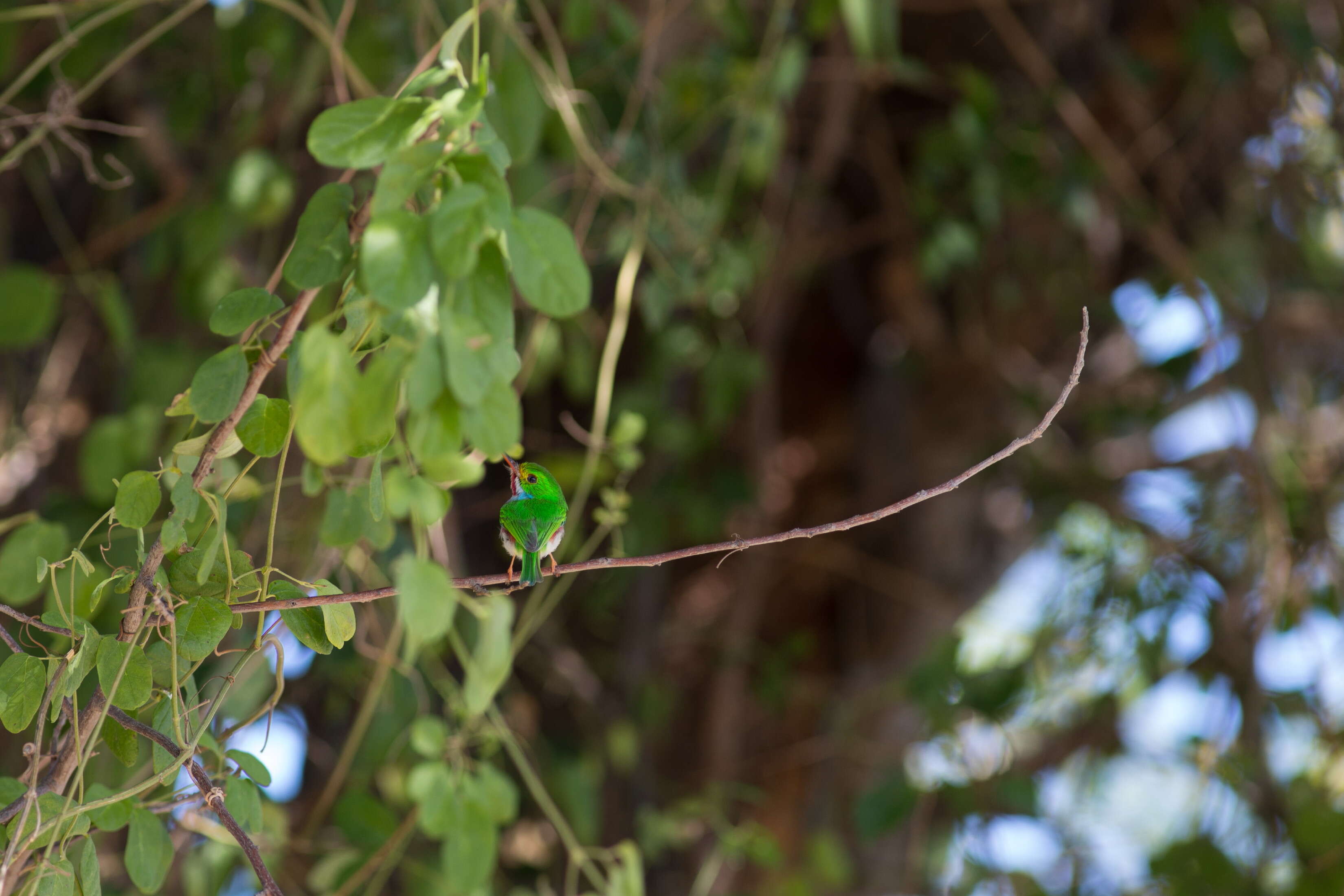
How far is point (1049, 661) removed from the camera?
2.19 m

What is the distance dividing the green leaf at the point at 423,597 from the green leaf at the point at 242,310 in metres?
0.17

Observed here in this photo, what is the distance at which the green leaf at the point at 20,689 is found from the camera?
0.64 metres

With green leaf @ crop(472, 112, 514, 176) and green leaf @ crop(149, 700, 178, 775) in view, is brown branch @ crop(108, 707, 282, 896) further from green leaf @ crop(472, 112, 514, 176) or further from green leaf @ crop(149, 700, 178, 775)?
green leaf @ crop(472, 112, 514, 176)

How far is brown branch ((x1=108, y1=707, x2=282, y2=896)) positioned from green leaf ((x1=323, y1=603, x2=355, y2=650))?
10cm

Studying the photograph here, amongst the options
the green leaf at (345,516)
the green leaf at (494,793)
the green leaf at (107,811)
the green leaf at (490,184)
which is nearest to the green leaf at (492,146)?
the green leaf at (490,184)

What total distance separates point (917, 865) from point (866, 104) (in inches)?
63.2

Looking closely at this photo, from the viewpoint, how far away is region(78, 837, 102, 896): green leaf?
0.64 m

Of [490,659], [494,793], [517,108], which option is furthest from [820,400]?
[490,659]

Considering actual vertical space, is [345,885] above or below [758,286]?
above

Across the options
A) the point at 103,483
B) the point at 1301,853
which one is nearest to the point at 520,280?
the point at 103,483

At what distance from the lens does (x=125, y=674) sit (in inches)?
25.0

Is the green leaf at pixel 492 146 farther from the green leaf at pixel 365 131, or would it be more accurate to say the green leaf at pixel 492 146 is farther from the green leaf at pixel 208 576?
the green leaf at pixel 208 576

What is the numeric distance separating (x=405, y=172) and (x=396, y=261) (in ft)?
0.18

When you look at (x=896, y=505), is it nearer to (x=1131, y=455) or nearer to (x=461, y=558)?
(x=461, y=558)
